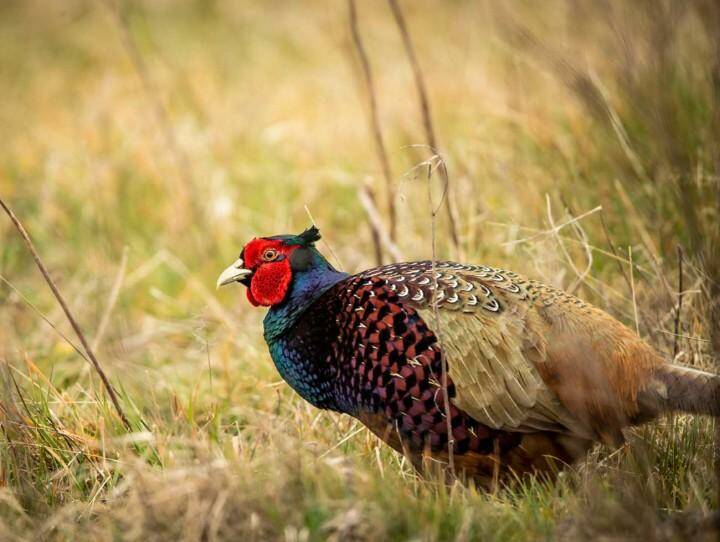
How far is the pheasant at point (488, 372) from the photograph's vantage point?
2.75m

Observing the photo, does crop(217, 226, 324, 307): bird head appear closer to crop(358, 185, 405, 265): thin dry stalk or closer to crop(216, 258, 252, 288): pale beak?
crop(216, 258, 252, 288): pale beak

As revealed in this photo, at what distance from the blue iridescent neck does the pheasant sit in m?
0.16

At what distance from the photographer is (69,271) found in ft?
17.6

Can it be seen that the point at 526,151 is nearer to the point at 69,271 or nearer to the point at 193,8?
the point at 69,271

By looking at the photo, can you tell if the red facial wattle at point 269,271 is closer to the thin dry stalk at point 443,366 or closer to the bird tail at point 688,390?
the thin dry stalk at point 443,366

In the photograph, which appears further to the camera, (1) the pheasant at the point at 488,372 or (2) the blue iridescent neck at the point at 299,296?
(2) the blue iridescent neck at the point at 299,296

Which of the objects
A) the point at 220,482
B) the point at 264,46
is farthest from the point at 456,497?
the point at 264,46

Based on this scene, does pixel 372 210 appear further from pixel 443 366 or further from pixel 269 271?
pixel 443 366

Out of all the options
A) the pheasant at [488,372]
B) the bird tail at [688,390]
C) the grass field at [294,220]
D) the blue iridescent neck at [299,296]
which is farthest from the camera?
the blue iridescent neck at [299,296]

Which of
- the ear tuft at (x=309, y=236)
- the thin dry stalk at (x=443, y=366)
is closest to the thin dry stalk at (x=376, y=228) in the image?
the ear tuft at (x=309, y=236)

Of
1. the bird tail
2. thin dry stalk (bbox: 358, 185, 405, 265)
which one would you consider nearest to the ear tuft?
thin dry stalk (bbox: 358, 185, 405, 265)

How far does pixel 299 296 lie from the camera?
3.17 m

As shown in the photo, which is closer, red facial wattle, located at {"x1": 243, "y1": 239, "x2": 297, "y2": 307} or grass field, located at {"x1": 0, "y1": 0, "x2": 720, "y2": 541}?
grass field, located at {"x1": 0, "y1": 0, "x2": 720, "y2": 541}

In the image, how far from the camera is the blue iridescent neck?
315 cm
